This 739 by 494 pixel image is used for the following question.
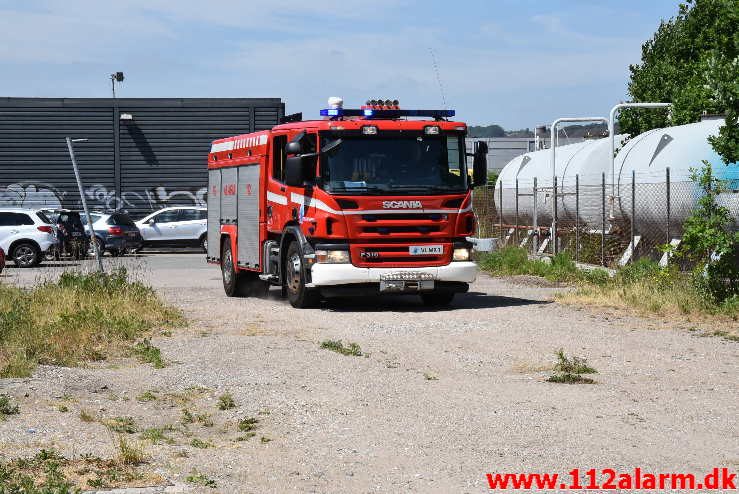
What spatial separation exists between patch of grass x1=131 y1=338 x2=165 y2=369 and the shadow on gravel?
5068mm

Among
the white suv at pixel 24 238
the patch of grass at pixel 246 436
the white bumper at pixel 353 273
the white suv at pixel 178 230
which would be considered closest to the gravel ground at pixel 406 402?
the patch of grass at pixel 246 436

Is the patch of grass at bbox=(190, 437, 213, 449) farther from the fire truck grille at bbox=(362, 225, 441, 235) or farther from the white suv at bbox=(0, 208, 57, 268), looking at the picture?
the white suv at bbox=(0, 208, 57, 268)

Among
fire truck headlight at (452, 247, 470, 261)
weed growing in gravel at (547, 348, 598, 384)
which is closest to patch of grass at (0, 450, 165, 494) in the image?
weed growing in gravel at (547, 348, 598, 384)

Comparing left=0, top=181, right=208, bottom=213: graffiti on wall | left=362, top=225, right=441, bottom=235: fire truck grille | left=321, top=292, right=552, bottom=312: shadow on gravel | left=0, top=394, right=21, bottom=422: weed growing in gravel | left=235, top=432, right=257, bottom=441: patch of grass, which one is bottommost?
left=321, top=292, right=552, bottom=312: shadow on gravel

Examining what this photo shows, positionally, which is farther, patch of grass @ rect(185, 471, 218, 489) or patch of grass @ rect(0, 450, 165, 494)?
patch of grass @ rect(185, 471, 218, 489)

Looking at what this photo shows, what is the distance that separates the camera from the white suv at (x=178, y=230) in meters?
39.5

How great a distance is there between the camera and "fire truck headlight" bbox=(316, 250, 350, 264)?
56.9 feet

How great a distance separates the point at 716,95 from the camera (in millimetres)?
16656

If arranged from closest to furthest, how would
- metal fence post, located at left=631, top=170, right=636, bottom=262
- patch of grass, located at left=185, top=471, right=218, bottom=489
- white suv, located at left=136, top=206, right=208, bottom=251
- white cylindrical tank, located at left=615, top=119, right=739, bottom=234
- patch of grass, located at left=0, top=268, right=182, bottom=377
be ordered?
patch of grass, located at left=185, top=471, right=218, bottom=489 < patch of grass, located at left=0, top=268, right=182, bottom=377 < white cylindrical tank, located at left=615, top=119, right=739, bottom=234 < metal fence post, located at left=631, top=170, right=636, bottom=262 < white suv, located at left=136, top=206, right=208, bottom=251

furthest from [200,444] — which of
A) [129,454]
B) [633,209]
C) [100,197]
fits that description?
[100,197]

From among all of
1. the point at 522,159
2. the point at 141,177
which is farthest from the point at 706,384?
the point at 141,177

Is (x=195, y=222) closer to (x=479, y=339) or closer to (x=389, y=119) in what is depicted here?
(x=389, y=119)

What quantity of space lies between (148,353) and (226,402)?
10.1 feet

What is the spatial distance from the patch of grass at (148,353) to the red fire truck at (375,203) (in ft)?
14.3
